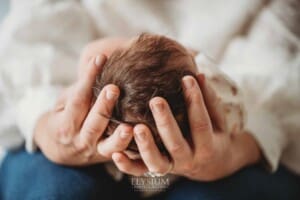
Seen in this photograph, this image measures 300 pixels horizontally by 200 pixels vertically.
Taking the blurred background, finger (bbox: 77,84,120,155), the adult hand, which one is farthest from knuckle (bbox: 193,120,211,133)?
the blurred background

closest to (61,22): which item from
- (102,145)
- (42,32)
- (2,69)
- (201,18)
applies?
(42,32)

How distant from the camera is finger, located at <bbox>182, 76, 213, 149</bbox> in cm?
64

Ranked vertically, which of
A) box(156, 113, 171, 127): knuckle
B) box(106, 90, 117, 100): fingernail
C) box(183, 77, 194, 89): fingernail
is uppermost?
box(183, 77, 194, 89): fingernail

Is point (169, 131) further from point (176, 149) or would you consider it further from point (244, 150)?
point (244, 150)

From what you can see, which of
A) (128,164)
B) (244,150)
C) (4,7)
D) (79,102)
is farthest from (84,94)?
(4,7)

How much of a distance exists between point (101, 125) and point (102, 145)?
33 mm

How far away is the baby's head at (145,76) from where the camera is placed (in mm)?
619

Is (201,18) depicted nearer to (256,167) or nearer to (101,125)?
(256,167)

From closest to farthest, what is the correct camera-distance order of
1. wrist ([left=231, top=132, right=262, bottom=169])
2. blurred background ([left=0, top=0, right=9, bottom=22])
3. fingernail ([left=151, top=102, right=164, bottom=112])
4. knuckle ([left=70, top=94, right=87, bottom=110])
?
fingernail ([left=151, top=102, right=164, bottom=112])
knuckle ([left=70, top=94, right=87, bottom=110])
wrist ([left=231, top=132, right=262, bottom=169])
blurred background ([left=0, top=0, right=9, bottom=22])

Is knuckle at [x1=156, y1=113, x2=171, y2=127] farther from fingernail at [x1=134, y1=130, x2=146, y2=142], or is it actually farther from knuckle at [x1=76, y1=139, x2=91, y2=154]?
knuckle at [x1=76, y1=139, x2=91, y2=154]

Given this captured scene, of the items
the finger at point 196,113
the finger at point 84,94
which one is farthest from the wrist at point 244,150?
the finger at point 84,94

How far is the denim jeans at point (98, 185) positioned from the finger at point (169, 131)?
123mm

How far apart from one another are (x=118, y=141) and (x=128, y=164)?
0.18 ft

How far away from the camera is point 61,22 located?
3.34 feet
